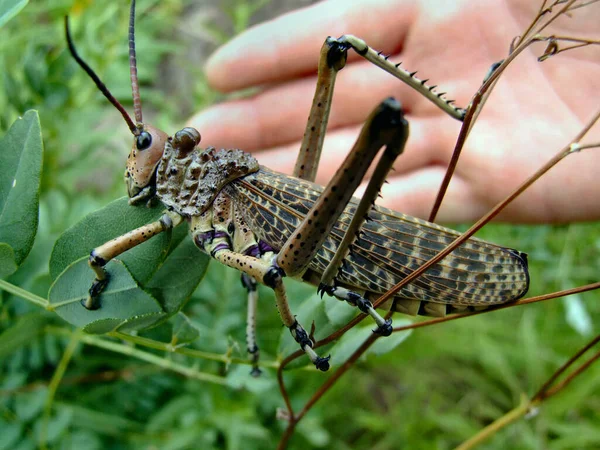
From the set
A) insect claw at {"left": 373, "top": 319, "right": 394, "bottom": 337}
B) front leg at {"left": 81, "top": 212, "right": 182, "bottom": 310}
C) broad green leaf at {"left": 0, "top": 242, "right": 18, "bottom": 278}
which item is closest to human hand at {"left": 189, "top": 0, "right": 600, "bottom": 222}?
insect claw at {"left": 373, "top": 319, "right": 394, "bottom": 337}

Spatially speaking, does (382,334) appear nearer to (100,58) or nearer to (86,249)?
(86,249)

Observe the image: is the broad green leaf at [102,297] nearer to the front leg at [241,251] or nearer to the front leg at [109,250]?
the front leg at [109,250]

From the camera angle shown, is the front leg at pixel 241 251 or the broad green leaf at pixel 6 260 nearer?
the broad green leaf at pixel 6 260

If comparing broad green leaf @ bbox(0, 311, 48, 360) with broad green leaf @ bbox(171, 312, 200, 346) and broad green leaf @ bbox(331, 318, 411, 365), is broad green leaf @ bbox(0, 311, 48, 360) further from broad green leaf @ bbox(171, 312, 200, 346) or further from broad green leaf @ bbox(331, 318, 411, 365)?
broad green leaf @ bbox(331, 318, 411, 365)

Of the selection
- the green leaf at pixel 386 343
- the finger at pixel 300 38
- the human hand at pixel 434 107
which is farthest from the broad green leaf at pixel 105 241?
the finger at pixel 300 38

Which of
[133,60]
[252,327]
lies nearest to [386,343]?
[252,327]
